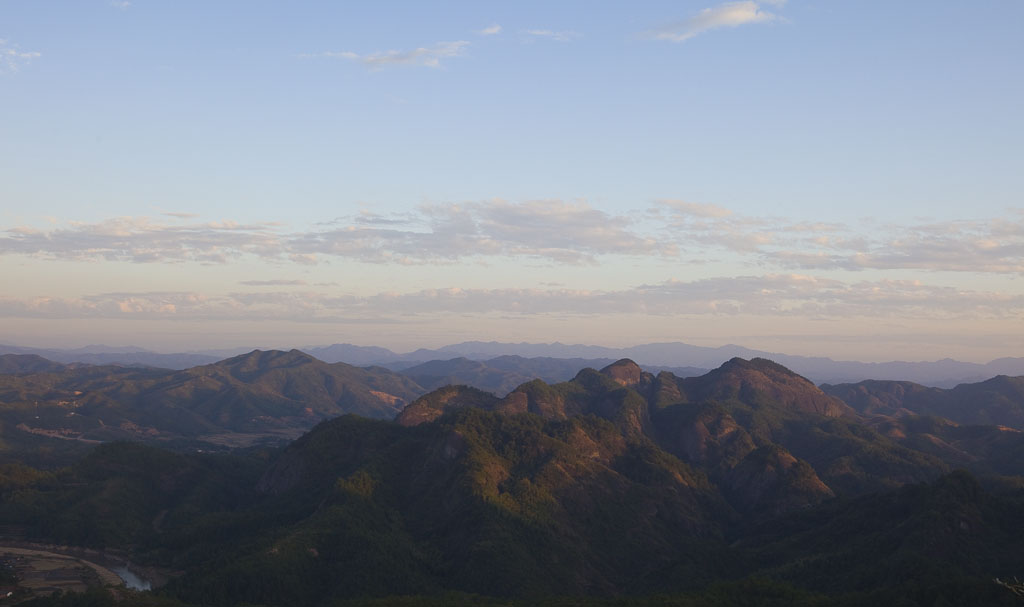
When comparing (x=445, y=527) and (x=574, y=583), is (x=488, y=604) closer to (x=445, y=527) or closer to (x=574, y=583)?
(x=574, y=583)

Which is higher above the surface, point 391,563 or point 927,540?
point 927,540

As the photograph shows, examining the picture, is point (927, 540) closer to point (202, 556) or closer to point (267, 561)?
point (267, 561)

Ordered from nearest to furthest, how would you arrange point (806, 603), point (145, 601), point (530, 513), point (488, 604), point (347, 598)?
point (806, 603), point (488, 604), point (145, 601), point (347, 598), point (530, 513)

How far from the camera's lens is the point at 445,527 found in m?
189

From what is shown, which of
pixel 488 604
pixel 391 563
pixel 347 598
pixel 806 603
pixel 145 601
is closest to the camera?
pixel 806 603

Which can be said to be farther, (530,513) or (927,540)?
(530,513)

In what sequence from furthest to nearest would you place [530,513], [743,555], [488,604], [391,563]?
[530,513], [743,555], [391,563], [488,604]

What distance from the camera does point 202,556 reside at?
183 metres

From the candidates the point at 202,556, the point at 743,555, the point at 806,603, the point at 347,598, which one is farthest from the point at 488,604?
the point at 202,556

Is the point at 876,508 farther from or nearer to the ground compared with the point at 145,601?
farther from the ground

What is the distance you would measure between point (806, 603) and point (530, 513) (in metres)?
83.6

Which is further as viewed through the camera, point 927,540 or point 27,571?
point 27,571

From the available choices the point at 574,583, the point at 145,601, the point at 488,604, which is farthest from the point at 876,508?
the point at 145,601

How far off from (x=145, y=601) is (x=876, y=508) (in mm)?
154183
